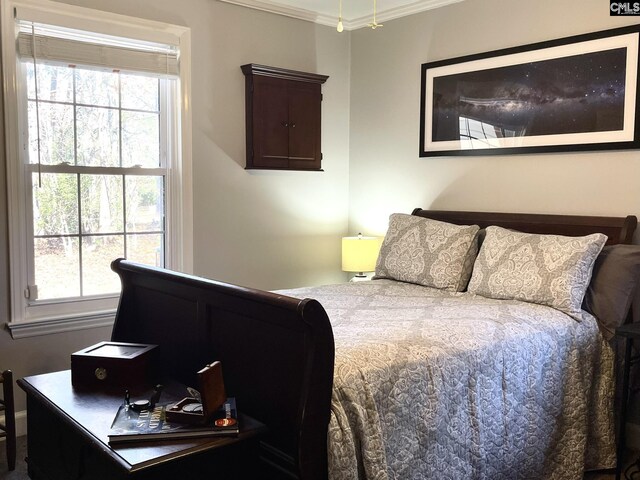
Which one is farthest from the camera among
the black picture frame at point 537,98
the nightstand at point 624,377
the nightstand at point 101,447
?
the black picture frame at point 537,98

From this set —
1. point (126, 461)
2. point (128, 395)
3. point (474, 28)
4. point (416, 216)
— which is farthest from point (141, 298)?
point (474, 28)

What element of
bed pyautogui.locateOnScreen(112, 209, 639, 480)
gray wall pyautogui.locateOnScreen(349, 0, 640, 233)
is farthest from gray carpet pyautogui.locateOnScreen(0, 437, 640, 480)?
gray wall pyautogui.locateOnScreen(349, 0, 640, 233)

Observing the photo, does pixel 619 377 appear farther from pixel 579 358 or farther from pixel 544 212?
pixel 544 212

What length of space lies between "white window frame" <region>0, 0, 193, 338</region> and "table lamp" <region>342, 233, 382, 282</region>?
109 centimetres

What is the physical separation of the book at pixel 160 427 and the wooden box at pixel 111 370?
325 millimetres

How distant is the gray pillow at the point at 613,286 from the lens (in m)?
2.92

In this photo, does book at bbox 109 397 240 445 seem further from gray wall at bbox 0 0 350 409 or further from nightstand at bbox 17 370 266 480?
gray wall at bbox 0 0 350 409

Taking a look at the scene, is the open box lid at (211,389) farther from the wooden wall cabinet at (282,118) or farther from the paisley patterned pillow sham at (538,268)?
the wooden wall cabinet at (282,118)

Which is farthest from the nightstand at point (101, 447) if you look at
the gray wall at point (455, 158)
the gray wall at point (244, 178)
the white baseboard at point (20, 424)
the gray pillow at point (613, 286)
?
the gray wall at point (455, 158)

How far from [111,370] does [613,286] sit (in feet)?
7.40

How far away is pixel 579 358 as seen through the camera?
2.81 meters

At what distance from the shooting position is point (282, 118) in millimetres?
4219

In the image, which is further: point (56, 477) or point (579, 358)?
point (579, 358)

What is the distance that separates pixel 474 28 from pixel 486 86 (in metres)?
0.39
